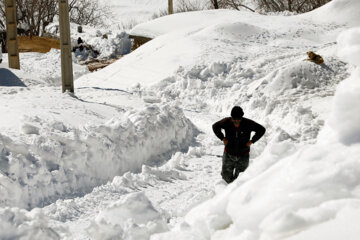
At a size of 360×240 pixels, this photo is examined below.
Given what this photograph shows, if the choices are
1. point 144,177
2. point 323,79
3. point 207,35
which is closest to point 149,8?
point 207,35

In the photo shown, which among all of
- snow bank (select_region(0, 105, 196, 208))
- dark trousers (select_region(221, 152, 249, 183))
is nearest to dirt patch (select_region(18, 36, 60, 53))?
snow bank (select_region(0, 105, 196, 208))

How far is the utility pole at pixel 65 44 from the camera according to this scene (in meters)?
11.2

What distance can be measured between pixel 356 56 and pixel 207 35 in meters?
13.7

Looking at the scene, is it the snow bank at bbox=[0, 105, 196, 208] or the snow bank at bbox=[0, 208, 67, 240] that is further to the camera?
the snow bank at bbox=[0, 105, 196, 208]

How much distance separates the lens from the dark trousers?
6473 mm

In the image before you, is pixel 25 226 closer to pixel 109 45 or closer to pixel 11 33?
pixel 11 33

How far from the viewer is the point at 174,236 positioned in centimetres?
399

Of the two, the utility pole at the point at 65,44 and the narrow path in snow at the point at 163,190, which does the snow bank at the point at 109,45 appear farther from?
the narrow path in snow at the point at 163,190

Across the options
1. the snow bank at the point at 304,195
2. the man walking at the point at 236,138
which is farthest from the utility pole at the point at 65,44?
the snow bank at the point at 304,195

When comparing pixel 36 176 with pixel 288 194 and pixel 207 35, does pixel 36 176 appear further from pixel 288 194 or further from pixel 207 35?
pixel 207 35

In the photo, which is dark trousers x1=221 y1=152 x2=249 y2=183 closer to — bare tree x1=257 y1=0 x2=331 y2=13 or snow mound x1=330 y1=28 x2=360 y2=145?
snow mound x1=330 y1=28 x2=360 y2=145

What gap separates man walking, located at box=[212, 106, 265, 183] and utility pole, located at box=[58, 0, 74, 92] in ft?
19.4

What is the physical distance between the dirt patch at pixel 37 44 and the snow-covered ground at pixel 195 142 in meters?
7.94

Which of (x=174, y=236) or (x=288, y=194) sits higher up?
(x=288, y=194)
